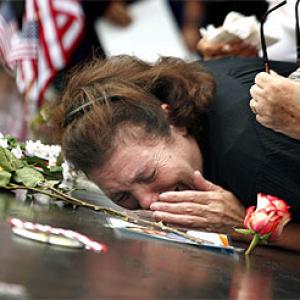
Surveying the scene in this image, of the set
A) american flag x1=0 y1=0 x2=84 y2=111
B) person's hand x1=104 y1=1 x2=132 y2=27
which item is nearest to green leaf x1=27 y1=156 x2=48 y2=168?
person's hand x1=104 y1=1 x2=132 y2=27

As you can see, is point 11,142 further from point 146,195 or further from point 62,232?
point 62,232

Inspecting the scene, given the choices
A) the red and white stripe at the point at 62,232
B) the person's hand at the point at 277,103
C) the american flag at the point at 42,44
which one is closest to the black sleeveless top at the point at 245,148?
the person's hand at the point at 277,103

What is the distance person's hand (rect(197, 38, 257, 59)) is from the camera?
13.4ft

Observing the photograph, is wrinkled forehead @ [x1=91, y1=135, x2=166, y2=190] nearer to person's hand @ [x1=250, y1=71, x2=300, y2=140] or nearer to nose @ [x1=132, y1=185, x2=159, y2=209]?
nose @ [x1=132, y1=185, x2=159, y2=209]

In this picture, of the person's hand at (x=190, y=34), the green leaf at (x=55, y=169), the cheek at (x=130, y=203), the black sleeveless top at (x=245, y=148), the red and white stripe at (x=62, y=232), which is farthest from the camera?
the person's hand at (x=190, y=34)

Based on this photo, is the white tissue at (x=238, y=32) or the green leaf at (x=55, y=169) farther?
the white tissue at (x=238, y=32)

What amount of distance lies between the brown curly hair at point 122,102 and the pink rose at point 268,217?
2.26 feet

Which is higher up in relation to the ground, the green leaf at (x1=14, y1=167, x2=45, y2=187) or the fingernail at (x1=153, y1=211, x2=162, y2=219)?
the green leaf at (x1=14, y1=167, x2=45, y2=187)

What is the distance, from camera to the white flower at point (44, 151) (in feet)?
11.4

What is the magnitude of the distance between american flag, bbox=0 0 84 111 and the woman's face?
10.5 feet

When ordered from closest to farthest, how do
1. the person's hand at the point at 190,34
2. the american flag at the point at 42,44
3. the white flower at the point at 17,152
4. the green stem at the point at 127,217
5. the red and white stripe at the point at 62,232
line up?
the red and white stripe at the point at 62,232 < the green stem at the point at 127,217 < the white flower at the point at 17,152 < the american flag at the point at 42,44 < the person's hand at the point at 190,34

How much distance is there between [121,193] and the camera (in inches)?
126

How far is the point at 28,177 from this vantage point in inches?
122

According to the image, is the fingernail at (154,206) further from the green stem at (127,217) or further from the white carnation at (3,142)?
the white carnation at (3,142)
